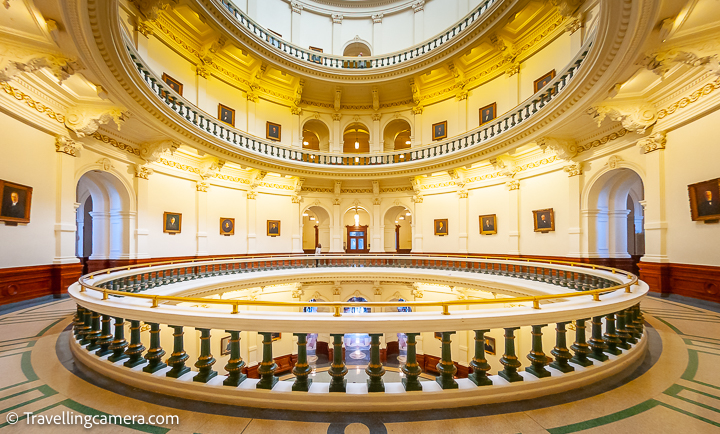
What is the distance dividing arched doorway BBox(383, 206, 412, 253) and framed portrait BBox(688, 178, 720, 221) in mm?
10917

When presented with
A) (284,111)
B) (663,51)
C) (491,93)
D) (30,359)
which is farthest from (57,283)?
(491,93)

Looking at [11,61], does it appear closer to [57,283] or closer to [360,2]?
[57,283]

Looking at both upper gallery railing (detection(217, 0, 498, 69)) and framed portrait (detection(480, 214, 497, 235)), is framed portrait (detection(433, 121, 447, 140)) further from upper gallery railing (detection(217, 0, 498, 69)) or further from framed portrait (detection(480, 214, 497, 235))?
framed portrait (detection(480, 214, 497, 235))

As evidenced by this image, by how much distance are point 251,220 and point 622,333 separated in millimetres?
13932

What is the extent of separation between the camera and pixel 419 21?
16.2 m

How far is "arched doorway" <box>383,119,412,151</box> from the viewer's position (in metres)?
17.9

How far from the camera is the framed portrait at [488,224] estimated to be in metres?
12.9

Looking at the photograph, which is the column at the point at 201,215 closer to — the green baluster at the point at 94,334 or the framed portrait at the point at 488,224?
the green baluster at the point at 94,334

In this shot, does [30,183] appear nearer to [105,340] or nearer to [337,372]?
[105,340]

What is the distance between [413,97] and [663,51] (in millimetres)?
11636

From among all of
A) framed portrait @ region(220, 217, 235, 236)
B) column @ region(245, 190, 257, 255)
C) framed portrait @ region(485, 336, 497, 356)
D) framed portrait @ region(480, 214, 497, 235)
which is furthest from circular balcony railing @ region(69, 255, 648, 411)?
column @ region(245, 190, 257, 255)

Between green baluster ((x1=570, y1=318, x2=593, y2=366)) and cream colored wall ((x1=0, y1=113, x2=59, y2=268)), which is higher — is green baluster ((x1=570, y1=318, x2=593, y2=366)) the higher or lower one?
the lower one

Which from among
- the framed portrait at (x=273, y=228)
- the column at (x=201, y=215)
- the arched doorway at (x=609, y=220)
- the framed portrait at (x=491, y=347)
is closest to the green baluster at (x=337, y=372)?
the framed portrait at (x=491, y=347)

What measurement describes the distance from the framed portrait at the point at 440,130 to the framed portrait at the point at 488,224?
482 centimetres
